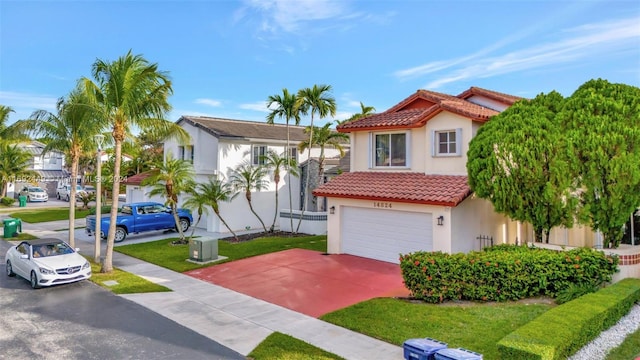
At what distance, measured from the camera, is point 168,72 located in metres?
15.3

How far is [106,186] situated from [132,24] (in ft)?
67.3

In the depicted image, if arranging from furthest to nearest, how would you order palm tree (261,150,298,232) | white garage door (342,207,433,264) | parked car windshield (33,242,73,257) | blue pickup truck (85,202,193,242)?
palm tree (261,150,298,232) < blue pickup truck (85,202,193,242) < white garage door (342,207,433,264) < parked car windshield (33,242,73,257)

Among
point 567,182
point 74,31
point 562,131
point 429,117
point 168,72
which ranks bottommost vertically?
point 567,182

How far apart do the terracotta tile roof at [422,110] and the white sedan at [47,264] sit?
11.8 m

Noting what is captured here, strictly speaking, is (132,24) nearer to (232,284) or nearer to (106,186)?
(232,284)

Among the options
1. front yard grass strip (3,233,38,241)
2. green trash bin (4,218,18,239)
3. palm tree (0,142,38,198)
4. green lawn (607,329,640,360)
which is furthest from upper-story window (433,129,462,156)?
palm tree (0,142,38,198)

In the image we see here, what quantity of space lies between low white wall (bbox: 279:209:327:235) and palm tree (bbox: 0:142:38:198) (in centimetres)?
3427

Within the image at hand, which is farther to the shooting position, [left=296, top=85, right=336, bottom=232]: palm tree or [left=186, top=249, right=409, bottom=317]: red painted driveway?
[left=296, top=85, right=336, bottom=232]: palm tree

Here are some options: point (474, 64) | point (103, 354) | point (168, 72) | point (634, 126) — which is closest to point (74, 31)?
point (168, 72)

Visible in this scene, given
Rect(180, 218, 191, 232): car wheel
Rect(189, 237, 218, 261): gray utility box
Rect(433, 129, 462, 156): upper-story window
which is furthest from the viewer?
Rect(180, 218, 191, 232): car wheel

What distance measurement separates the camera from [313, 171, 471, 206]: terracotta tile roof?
13922 mm

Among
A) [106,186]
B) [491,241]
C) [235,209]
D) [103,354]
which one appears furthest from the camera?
[106,186]

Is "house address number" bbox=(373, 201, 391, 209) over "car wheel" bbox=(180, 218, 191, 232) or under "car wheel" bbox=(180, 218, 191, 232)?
over

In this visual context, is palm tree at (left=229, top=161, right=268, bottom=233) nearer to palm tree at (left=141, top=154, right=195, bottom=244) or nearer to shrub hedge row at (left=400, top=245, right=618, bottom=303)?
palm tree at (left=141, top=154, right=195, bottom=244)
